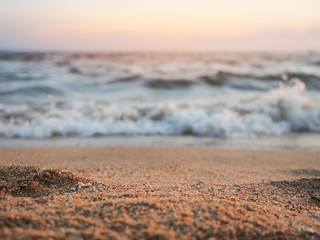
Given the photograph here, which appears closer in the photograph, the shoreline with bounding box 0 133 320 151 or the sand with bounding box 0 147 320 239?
the sand with bounding box 0 147 320 239

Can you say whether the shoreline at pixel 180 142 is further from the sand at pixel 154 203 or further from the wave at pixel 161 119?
the sand at pixel 154 203

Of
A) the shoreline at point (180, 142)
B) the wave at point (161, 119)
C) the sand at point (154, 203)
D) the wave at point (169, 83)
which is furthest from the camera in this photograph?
the wave at point (169, 83)

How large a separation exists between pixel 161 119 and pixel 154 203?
5311 mm

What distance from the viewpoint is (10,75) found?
1438 cm

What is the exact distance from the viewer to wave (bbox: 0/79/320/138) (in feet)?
21.3

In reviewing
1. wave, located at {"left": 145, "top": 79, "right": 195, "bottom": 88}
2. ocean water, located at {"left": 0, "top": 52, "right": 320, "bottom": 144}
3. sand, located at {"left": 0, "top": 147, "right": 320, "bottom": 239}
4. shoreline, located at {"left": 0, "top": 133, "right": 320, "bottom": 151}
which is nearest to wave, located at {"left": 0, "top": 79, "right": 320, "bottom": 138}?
ocean water, located at {"left": 0, "top": 52, "right": 320, "bottom": 144}

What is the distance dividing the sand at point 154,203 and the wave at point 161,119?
8.82 ft

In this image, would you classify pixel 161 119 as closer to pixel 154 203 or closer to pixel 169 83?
pixel 154 203

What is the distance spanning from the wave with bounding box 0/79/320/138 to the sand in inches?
106

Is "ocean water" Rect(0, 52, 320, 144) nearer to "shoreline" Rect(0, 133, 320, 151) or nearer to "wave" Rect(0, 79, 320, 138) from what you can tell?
"wave" Rect(0, 79, 320, 138)

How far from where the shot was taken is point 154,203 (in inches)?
80.0

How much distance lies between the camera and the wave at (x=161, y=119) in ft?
21.3

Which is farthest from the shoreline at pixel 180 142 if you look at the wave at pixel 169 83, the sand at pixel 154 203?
the wave at pixel 169 83

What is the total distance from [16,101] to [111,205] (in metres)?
8.51
